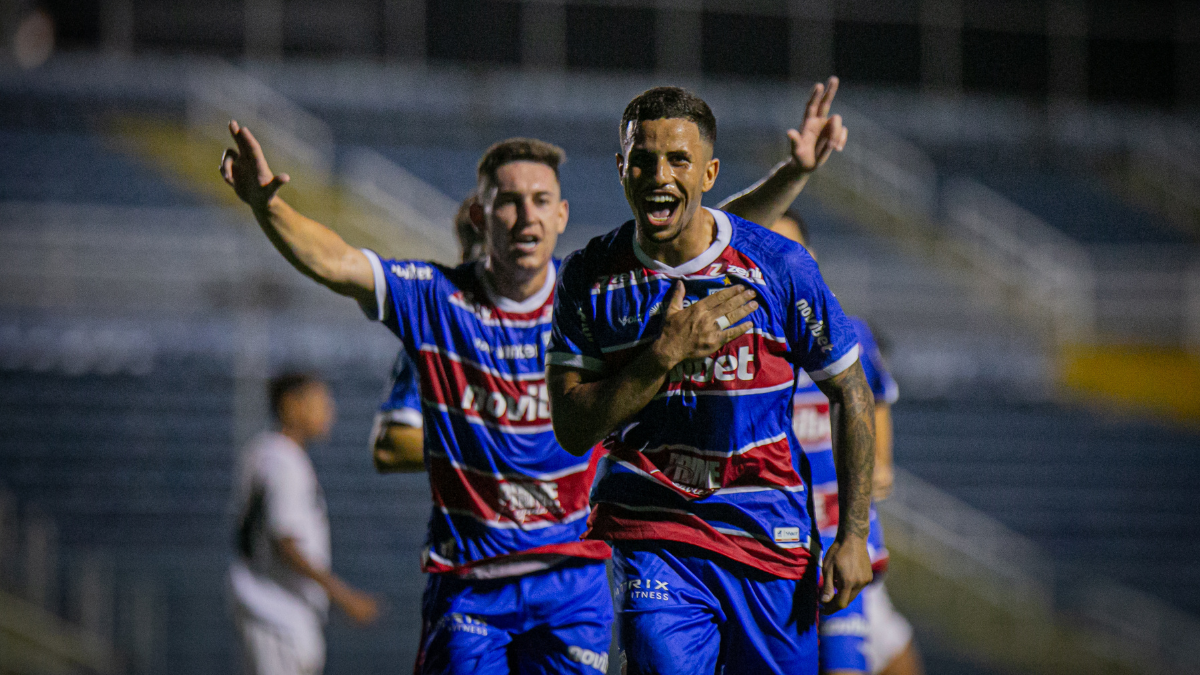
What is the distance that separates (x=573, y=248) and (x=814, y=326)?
29.4ft

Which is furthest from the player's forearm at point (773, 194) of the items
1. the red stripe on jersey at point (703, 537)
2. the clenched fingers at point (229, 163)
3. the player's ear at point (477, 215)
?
the clenched fingers at point (229, 163)

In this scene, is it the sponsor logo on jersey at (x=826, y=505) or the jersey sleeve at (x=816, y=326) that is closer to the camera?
the jersey sleeve at (x=816, y=326)

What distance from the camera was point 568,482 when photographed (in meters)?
3.58

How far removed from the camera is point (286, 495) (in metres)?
5.80

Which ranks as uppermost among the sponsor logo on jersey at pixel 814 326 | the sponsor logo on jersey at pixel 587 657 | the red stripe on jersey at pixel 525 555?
the sponsor logo on jersey at pixel 814 326

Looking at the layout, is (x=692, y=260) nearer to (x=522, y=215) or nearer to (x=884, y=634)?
(x=522, y=215)

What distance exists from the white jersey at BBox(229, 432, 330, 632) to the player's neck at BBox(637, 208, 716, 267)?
3.46 meters

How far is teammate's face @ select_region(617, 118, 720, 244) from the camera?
2.79 metres

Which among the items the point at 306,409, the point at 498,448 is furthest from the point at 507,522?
the point at 306,409

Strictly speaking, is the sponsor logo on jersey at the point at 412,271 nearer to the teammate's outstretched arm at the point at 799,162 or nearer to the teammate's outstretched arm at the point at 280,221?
the teammate's outstretched arm at the point at 280,221

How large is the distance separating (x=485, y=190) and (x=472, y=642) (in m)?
1.40

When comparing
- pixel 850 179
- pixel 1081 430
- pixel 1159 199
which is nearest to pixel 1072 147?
pixel 1159 199

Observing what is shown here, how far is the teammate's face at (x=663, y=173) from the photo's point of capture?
2785 mm

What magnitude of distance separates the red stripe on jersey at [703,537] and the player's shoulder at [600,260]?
0.61 meters
